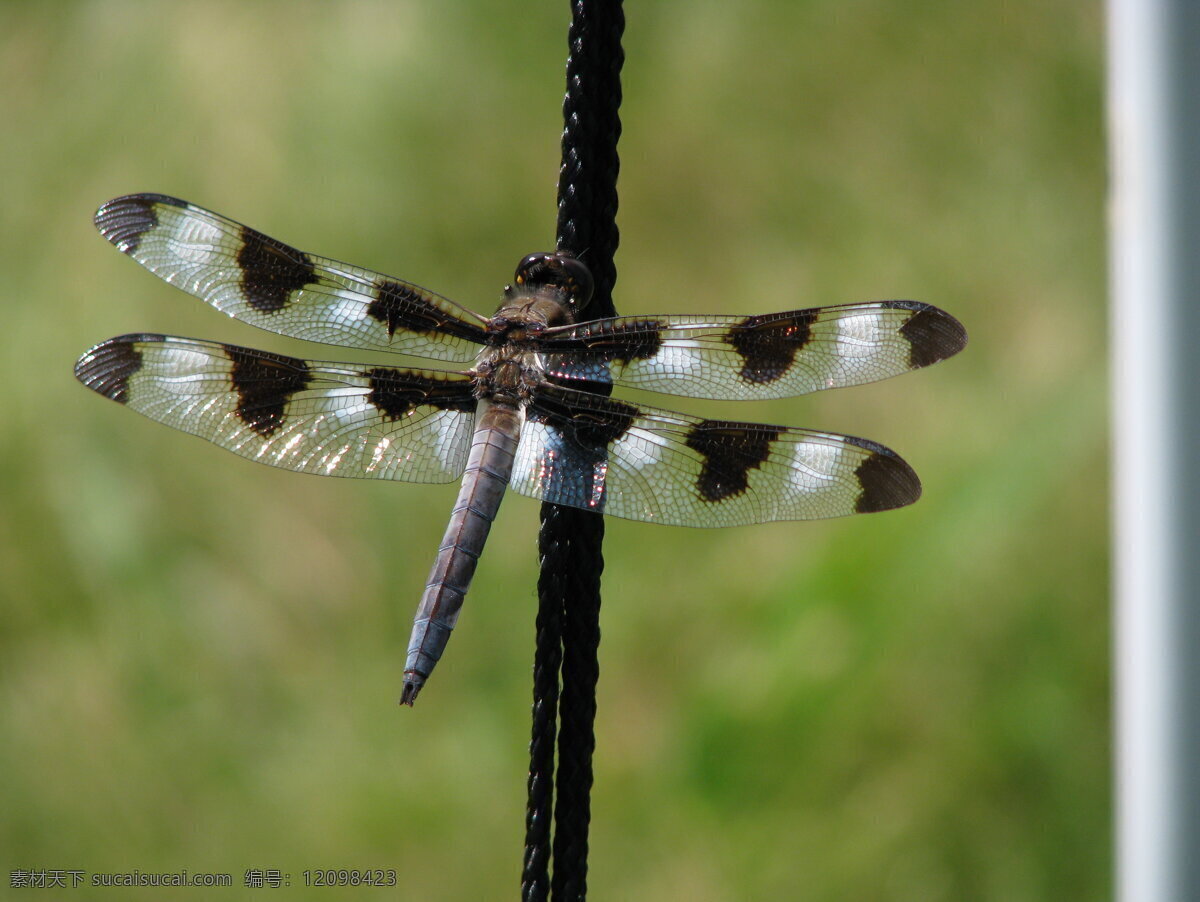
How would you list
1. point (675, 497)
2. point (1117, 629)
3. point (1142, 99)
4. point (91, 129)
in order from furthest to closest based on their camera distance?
1. point (91, 129)
2. point (1117, 629)
3. point (1142, 99)
4. point (675, 497)

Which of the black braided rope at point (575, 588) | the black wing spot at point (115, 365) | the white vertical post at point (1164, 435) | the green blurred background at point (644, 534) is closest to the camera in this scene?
the black braided rope at point (575, 588)

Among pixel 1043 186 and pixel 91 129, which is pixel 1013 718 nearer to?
pixel 1043 186

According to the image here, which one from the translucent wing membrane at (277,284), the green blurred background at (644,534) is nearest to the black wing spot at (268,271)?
the translucent wing membrane at (277,284)

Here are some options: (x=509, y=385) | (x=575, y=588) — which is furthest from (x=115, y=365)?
(x=575, y=588)

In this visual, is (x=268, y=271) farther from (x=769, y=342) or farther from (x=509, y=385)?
(x=769, y=342)

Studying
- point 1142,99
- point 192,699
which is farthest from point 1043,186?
point 192,699

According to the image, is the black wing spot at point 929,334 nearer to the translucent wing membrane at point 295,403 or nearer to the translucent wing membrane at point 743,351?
the translucent wing membrane at point 743,351
